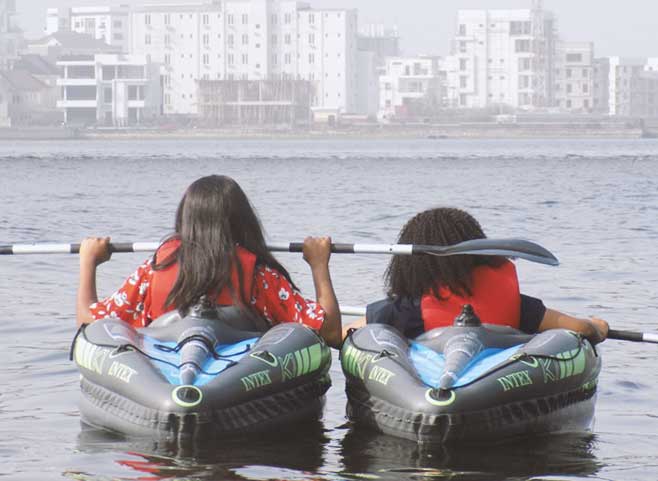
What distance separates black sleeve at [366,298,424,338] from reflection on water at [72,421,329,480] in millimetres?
758

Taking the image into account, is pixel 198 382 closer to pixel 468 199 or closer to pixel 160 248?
pixel 160 248

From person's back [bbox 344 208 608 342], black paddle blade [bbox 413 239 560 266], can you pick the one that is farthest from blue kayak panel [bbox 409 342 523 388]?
black paddle blade [bbox 413 239 560 266]

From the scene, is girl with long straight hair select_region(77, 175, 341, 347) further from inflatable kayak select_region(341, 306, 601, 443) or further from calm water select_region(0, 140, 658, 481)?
calm water select_region(0, 140, 658, 481)

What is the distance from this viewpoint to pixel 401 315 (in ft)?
28.7

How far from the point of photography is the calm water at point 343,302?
8.03 metres

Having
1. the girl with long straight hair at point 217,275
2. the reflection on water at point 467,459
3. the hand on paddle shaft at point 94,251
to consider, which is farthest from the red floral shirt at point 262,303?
the reflection on water at point 467,459

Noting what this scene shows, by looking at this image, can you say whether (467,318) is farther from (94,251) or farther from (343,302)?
(343,302)

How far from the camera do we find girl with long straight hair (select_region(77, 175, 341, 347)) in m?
8.40

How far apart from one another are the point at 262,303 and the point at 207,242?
1.80 feet

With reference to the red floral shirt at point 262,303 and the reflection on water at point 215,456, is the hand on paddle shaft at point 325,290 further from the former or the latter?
the reflection on water at point 215,456

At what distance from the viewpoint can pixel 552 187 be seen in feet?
198

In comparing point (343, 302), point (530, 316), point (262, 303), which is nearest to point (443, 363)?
point (530, 316)

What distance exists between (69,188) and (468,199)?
16679 mm

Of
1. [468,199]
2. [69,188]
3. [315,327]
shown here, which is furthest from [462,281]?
[69,188]
